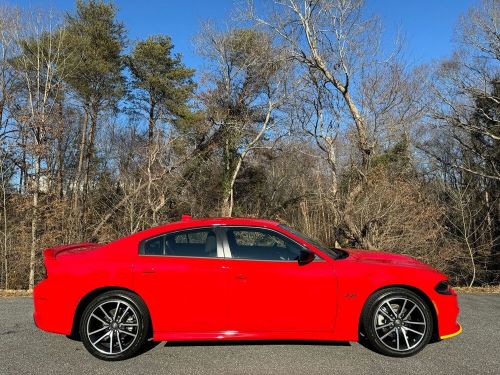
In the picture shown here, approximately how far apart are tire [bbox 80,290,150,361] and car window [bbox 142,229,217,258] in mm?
555

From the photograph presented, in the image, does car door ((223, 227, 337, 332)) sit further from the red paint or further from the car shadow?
the car shadow

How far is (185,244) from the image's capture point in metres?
4.91

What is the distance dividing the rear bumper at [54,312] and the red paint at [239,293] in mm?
10

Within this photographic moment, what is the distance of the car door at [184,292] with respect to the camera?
15.1 feet

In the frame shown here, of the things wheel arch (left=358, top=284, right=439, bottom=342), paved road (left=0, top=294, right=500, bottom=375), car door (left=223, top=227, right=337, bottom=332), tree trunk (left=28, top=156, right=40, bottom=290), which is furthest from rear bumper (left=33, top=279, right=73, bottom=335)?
tree trunk (left=28, top=156, right=40, bottom=290)

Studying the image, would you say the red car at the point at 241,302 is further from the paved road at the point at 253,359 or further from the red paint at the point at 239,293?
the paved road at the point at 253,359

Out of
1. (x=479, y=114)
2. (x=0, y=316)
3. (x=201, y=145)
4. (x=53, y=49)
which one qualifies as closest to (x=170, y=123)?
(x=201, y=145)

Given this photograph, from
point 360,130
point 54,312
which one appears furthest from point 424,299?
point 360,130

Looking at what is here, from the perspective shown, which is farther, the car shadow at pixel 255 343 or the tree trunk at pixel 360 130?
the tree trunk at pixel 360 130

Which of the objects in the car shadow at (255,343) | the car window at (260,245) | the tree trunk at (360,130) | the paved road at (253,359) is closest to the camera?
the paved road at (253,359)

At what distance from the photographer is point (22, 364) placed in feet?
14.5

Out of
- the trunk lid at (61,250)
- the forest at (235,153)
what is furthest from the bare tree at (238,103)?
the trunk lid at (61,250)

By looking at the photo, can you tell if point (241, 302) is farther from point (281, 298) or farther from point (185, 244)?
point (185, 244)

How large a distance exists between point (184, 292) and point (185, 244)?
21.4 inches
